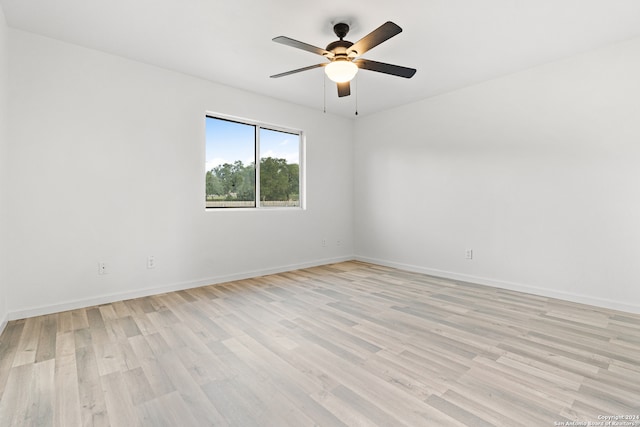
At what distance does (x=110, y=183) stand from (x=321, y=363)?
2.78 metres

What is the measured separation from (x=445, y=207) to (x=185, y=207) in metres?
3.46

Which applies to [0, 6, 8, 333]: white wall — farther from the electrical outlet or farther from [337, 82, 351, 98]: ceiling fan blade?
[337, 82, 351, 98]: ceiling fan blade

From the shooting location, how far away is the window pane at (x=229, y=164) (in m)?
3.97

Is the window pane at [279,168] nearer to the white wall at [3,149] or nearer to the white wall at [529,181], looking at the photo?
the white wall at [529,181]

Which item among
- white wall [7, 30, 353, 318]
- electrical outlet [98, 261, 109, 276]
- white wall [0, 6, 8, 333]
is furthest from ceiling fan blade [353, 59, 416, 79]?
electrical outlet [98, 261, 109, 276]

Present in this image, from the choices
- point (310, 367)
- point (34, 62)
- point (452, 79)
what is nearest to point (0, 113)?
point (34, 62)

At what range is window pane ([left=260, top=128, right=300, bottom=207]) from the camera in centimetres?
453

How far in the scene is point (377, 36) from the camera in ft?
7.13

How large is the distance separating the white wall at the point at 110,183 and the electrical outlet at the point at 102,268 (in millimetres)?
38

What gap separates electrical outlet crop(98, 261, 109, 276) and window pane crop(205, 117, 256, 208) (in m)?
1.28

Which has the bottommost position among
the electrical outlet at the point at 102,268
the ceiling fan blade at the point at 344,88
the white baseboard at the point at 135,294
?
the white baseboard at the point at 135,294

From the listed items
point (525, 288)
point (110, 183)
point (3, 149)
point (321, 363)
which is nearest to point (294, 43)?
point (321, 363)

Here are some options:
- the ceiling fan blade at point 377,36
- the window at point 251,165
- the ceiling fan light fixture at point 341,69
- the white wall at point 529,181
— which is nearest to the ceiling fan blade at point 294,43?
the ceiling fan light fixture at point 341,69

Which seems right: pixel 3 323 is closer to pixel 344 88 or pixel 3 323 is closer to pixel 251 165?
pixel 251 165
